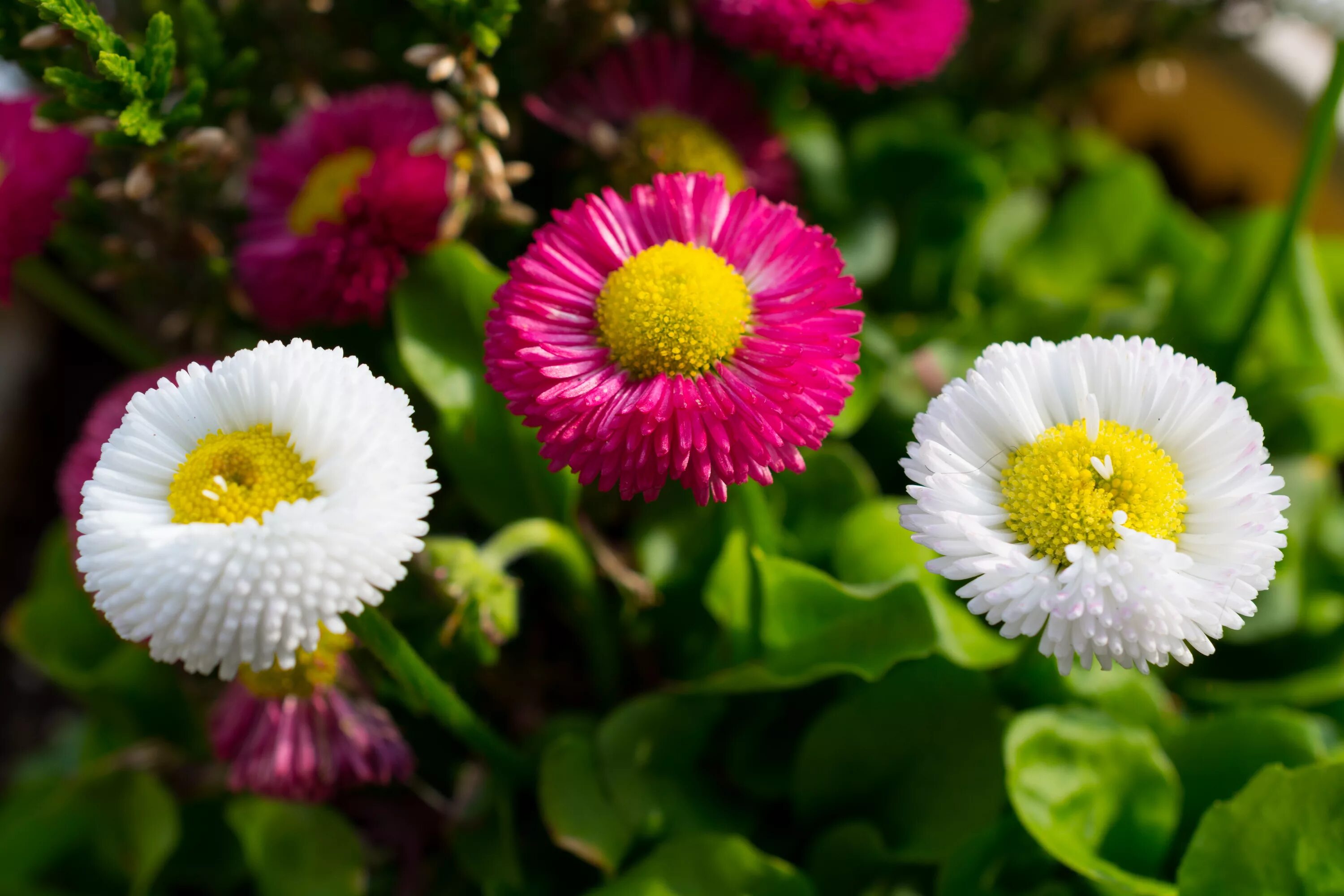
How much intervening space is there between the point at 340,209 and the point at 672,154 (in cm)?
21

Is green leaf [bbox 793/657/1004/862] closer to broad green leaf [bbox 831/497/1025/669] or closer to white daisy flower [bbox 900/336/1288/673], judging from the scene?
broad green leaf [bbox 831/497/1025/669]

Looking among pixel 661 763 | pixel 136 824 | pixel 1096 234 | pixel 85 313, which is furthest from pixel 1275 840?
pixel 85 313

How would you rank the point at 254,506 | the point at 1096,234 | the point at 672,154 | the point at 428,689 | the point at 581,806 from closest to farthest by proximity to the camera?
1. the point at 254,506
2. the point at 428,689
3. the point at 581,806
4. the point at 672,154
5. the point at 1096,234

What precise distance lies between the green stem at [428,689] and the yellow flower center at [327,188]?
267 mm

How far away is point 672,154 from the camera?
67cm

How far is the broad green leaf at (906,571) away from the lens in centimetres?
55

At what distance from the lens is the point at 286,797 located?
1.96ft

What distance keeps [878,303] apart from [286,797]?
0.62m

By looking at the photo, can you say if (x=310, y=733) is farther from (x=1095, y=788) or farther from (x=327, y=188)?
(x=1095, y=788)

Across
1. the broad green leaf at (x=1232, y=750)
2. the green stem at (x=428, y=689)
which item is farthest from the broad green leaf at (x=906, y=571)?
the green stem at (x=428, y=689)

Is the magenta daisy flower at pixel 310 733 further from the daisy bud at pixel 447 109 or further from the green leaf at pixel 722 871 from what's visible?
the daisy bud at pixel 447 109

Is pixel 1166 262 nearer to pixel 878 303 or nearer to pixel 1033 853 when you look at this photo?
pixel 878 303

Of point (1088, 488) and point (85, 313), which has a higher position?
point (1088, 488)

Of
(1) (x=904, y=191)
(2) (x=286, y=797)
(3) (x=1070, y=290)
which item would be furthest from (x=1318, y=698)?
(2) (x=286, y=797)
